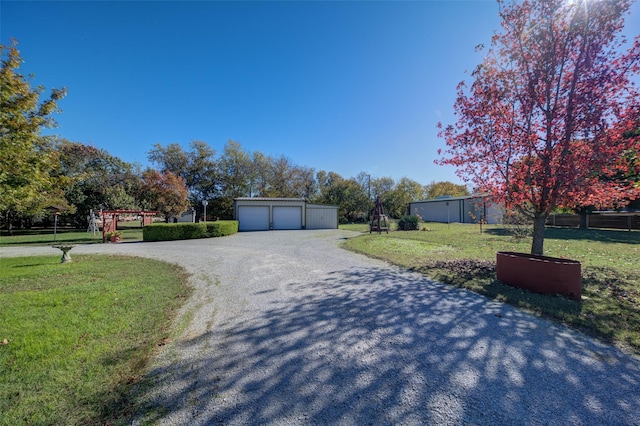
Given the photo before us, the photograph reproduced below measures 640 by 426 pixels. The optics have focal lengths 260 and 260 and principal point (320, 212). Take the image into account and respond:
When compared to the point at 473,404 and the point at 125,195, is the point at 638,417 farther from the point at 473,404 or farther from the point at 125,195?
the point at 125,195

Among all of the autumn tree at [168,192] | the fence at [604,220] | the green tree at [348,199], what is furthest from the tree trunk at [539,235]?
the green tree at [348,199]

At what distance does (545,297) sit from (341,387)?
13.4ft

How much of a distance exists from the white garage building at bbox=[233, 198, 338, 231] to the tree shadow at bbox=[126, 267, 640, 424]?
19246 millimetres

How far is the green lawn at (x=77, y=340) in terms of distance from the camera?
1.95 metres

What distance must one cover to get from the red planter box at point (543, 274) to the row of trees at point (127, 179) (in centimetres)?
955

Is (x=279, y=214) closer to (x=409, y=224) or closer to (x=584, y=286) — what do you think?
(x=409, y=224)

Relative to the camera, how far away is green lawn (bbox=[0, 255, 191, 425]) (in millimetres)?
1951

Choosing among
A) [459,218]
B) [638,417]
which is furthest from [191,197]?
[638,417]

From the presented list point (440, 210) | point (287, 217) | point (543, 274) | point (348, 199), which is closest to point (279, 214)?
point (287, 217)

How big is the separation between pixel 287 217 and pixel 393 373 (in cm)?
2124

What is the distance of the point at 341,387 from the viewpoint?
2.16 metres

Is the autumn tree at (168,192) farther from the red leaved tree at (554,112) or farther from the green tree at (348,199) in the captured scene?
the red leaved tree at (554,112)

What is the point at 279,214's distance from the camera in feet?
75.6

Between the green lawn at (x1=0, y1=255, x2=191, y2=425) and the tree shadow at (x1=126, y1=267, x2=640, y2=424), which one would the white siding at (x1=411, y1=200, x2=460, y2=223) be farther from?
the green lawn at (x1=0, y1=255, x2=191, y2=425)
